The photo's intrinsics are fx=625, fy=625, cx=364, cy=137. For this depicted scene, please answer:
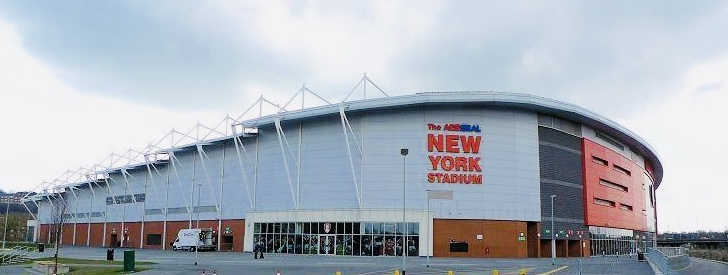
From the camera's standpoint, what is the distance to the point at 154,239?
9006 centimetres

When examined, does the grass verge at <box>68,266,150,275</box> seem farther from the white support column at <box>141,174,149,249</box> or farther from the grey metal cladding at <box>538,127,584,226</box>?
the white support column at <box>141,174,149,249</box>

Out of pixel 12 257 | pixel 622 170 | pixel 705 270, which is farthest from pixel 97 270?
pixel 622 170

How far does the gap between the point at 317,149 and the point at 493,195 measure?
19.4m

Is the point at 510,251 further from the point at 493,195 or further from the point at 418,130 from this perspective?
the point at 418,130

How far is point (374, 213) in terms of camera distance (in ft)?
205

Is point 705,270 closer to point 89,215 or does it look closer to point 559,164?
point 559,164

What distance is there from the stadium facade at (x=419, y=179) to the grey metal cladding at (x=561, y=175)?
0.13 m

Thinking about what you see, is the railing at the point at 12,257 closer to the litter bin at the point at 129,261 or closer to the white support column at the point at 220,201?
the white support column at the point at 220,201

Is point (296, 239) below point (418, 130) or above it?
below

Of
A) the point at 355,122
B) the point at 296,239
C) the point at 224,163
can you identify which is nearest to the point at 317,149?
the point at 355,122

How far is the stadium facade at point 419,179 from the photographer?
62.5m

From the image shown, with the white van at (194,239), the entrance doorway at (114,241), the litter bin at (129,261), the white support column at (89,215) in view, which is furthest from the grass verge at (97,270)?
the white support column at (89,215)

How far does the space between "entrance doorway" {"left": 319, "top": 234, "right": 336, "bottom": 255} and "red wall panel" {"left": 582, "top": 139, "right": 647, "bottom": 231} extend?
103ft

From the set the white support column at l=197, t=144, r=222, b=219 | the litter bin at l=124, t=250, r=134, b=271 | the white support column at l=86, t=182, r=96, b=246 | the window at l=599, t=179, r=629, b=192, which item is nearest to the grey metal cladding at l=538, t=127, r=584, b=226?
the window at l=599, t=179, r=629, b=192
